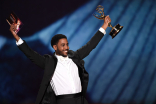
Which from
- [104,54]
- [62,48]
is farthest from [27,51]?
[104,54]

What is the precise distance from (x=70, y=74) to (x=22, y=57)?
2.10 metres

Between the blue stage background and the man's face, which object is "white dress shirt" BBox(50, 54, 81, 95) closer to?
the man's face

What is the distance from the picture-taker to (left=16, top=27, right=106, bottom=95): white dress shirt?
5.26 ft

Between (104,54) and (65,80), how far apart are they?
209 centimetres

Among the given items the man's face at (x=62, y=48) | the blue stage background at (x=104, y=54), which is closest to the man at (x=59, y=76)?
the man's face at (x=62, y=48)

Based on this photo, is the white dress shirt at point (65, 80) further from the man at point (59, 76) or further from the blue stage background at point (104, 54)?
the blue stage background at point (104, 54)

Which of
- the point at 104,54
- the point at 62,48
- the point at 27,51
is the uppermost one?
the point at 104,54

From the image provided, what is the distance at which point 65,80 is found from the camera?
1609 mm

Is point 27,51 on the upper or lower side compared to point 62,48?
lower

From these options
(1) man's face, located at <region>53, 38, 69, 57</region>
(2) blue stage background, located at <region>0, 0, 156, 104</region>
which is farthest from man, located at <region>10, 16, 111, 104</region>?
(2) blue stage background, located at <region>0, 0, 156, 104</region>

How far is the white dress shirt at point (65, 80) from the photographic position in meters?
1.60

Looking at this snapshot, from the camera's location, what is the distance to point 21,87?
11.4ft

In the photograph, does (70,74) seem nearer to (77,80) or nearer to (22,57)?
(77,80)

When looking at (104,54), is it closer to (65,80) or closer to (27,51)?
(65,80)
